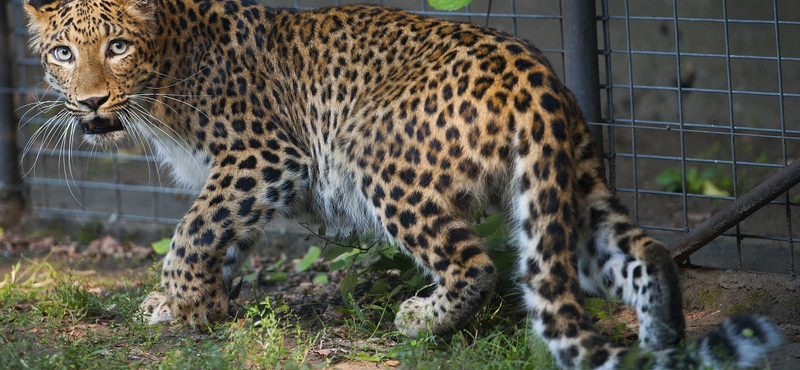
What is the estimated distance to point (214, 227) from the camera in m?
4.87

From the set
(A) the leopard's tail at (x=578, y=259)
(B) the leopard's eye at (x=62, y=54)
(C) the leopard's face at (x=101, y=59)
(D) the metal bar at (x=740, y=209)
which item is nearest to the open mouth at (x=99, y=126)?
(C) the leopard's face at (x=101, y=59)

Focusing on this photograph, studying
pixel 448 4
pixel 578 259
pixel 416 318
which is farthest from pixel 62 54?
pixel 578 259

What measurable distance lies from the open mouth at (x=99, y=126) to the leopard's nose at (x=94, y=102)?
Answer: 133mm

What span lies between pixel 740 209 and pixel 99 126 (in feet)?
12.1

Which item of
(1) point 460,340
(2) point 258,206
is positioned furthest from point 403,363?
(2) point 258,206

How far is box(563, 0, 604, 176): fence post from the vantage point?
556 centimetres

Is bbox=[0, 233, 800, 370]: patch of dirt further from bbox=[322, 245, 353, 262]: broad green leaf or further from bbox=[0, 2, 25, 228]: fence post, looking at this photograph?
bbox=[0, 2, 25, 228]: fence post

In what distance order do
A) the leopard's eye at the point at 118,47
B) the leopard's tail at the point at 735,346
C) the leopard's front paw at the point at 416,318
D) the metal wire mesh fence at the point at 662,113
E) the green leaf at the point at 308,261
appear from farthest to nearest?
the metal wire mesh fence at the point at 662,113 < the green leaf at the point at 308,261 < the leopard's eye at the point at 118,47 < the leopard's front paw at the point at 416,318 < the leopard's tail at the point at 735,346

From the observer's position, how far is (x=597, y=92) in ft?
18.5

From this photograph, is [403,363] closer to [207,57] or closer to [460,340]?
[460,340]

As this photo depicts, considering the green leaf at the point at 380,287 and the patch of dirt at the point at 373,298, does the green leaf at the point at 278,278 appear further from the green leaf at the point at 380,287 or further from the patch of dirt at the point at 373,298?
the green leaf at the point at 380,287

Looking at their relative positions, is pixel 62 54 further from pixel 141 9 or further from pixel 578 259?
pixel 578 259

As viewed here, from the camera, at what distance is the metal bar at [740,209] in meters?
4.88

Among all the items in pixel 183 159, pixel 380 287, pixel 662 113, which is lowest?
pixel 380 287
